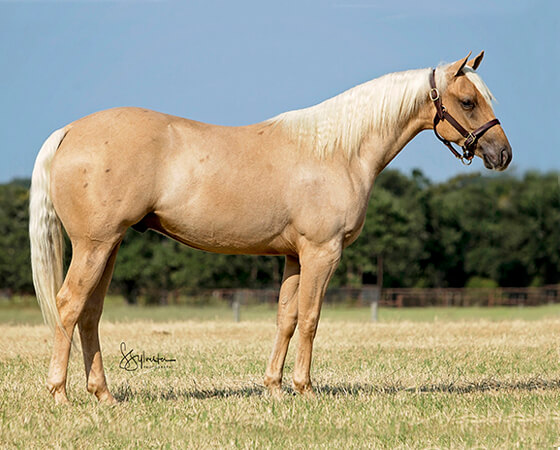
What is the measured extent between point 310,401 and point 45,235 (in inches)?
101

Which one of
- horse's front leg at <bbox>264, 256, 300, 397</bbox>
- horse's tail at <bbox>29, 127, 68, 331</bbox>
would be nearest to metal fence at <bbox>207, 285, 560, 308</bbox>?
horse's front leg at <bbox>264, 256, 300, 397</bbox>

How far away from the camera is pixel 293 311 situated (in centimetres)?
626

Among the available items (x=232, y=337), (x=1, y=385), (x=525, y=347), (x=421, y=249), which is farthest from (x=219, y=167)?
(x=421, y=249)

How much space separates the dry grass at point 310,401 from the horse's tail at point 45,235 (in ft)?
2.86

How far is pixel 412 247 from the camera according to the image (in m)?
58.3

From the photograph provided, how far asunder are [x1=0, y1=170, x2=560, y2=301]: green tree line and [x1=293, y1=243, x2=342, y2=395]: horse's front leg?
44.6m

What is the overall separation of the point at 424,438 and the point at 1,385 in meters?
4.18

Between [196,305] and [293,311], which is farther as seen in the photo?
[196,305]

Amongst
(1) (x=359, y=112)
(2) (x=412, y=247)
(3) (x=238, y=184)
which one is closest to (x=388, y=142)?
(1) (x=359, y=112)

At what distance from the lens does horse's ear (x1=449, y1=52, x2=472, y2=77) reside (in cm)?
644

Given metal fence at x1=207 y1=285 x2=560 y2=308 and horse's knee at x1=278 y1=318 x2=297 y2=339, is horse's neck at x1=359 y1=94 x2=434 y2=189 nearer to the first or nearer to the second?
horse's knee at x1=278 y1=318 x2=297 y2=339

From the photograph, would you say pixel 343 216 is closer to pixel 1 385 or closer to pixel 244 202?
pixel 244 202

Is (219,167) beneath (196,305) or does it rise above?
above

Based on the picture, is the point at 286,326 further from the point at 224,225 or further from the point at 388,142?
the point at 388,142
